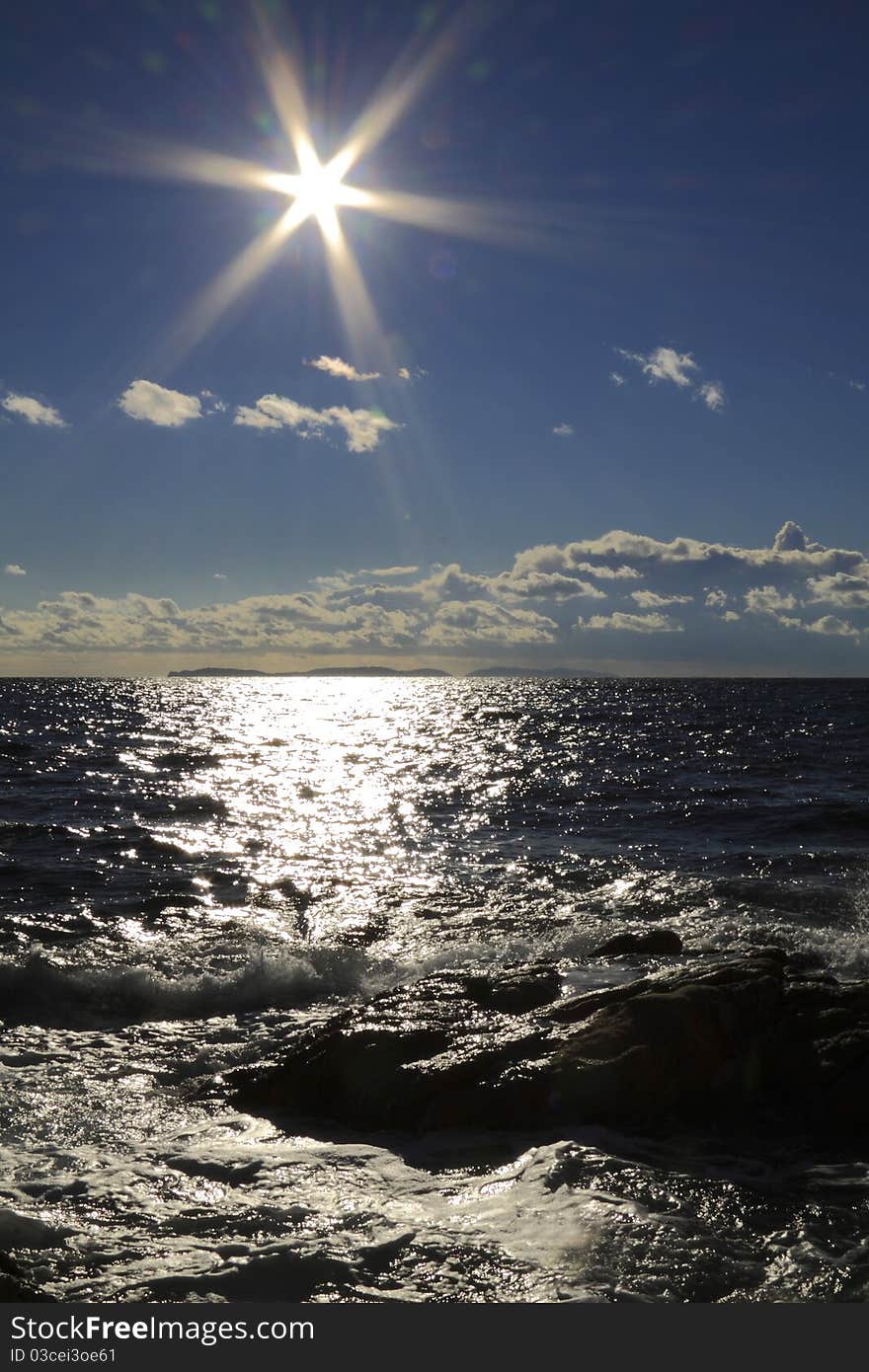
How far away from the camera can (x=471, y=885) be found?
20.9m

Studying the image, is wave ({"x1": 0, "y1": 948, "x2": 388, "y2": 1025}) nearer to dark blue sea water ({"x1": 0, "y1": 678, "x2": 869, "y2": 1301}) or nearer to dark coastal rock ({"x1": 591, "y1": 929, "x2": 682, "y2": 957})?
dark blue sea water ({"x1": 0, "y1": 678, "x2": 869, "y2": 1301})

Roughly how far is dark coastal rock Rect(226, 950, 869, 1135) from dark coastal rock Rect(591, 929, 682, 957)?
13.5ft

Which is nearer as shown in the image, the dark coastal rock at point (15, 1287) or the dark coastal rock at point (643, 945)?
the dark coastal rock at point (15, 1287)

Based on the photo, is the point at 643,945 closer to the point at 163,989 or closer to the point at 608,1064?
the point at 608,1064

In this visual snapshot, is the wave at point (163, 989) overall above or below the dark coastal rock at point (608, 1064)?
below

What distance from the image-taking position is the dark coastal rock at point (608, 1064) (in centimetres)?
941

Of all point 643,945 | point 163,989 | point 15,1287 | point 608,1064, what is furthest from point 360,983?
point 15,1287

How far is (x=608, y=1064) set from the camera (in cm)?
961

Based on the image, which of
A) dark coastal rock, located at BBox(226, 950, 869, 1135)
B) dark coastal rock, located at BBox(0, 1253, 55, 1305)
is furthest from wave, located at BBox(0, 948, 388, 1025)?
dark coastal rock, located at BBox(0, 1253, 55, 1305)

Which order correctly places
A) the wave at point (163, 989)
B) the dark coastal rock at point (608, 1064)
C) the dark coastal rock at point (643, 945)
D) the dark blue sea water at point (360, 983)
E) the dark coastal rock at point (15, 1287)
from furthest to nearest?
the dark coastal rock at point (643, 945)
the wave at point (163, 989)
the dark coastal rock at point (608, 1064)
the dark blue sea water at point (360, 983)
the dark coastal rock at point (15, 1287)

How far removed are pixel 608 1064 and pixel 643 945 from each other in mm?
6145

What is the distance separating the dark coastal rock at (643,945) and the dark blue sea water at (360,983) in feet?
1.44

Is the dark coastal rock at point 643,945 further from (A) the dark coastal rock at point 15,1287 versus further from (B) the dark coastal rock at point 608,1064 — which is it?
(A) the dark coastal rock at point 15,1287

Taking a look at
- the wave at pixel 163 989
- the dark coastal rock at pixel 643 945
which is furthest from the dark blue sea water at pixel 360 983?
the dark coastal rock at pixel 643 945
